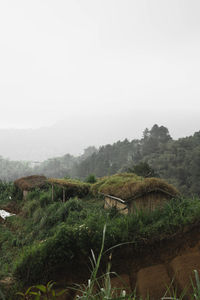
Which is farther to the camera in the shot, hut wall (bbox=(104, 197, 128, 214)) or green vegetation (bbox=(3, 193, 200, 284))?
hut wall (bbox=(104, 197, 128, 214))

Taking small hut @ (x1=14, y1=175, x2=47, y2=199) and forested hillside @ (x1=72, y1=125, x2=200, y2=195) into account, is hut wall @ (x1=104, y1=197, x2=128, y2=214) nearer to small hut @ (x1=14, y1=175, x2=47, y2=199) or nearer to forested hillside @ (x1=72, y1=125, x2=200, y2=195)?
small hut @ (x1=14, y1=175, x2=47, y2=199)

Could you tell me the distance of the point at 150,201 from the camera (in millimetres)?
6871

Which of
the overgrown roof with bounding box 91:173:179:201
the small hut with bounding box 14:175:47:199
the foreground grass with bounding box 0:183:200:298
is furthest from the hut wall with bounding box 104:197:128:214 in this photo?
the small hut with bounding box 14:175:47:199

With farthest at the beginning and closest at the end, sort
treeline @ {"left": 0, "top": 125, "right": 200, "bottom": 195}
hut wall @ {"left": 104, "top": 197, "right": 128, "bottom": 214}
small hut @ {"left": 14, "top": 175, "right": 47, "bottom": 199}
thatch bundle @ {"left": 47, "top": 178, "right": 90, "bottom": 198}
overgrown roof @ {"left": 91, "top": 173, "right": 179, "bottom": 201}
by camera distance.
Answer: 1. treeline @ {"left": 0, "top": 125, "right": 200, "bottom": 195}
2. small hut @ {"left": 14, "top": 175, "right": 47, "bottom": 199}
3. thatch bundle @ {"left": 47, "top": 178, "right": 90, "bottom": 198}
4. hut wall @ {"left": 104, "top": 197, "right": 128, "bottom": 214}
5. overgrown roof @ {"left": 91, "top": 173, "right": 179, "bottom": 201}

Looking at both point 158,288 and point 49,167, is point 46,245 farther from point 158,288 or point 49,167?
point 49,167

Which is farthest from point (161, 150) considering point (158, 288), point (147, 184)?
point (158, 288)

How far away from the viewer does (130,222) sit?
16.5 ft

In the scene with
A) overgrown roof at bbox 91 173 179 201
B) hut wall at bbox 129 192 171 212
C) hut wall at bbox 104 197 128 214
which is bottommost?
hut wall at bbox 104 197 128 214

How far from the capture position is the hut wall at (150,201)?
266 inches

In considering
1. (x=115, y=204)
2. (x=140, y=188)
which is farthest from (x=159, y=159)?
(x=140, y=188)

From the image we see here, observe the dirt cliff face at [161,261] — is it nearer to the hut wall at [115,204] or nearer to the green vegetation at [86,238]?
the green vegetation at [86,238]

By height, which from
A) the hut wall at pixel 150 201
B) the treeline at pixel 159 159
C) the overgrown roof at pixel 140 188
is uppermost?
the overgrown roof at pixel 140 188

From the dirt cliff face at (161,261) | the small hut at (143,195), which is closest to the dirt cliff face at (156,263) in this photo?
the dirt cliff face at (161,261)

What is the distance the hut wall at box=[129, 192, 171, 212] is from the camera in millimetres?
6754
